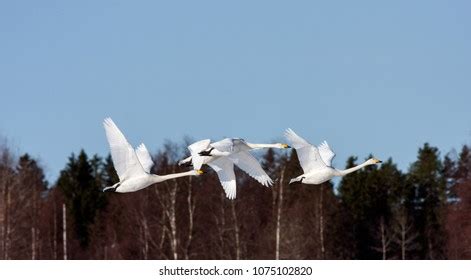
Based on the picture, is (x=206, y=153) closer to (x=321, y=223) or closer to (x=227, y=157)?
(x=227, y=157)

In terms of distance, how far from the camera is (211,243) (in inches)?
2334

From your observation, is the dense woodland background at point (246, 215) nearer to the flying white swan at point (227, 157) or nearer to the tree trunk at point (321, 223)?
the tree trunk at point (321, 223)

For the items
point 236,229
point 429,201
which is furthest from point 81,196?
point 236,229

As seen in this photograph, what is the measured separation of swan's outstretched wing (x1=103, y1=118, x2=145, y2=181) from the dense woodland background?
80.5 feet

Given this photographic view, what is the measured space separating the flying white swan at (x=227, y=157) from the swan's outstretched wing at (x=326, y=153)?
1.03m

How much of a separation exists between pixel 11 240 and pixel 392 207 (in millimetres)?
19702

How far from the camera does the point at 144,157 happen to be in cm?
3278

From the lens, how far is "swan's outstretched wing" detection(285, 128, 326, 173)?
3167 cm

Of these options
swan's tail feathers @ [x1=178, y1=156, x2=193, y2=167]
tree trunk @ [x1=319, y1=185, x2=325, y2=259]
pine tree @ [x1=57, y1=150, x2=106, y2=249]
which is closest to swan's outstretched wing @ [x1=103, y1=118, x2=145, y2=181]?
swan's tail feathers @ [x1=178, y1=156, x2=193, y2=167]

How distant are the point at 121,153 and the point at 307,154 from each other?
3.77 metres

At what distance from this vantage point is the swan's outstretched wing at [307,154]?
31672 millimetres

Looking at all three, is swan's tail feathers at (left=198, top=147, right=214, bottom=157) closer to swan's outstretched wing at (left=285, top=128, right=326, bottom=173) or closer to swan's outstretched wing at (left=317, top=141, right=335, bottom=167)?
swan's outstretched wing at (left=285, top=128, right=326, bottom=173)

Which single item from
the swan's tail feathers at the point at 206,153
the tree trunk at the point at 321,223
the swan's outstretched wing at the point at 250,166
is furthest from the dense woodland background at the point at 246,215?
the swan's tail feathers at the point at 206,153
